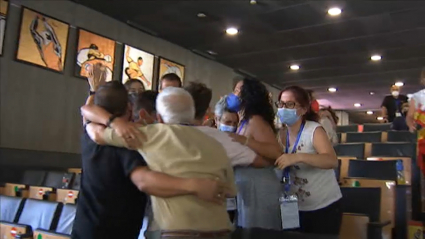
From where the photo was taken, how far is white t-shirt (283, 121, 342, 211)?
2.14 metres

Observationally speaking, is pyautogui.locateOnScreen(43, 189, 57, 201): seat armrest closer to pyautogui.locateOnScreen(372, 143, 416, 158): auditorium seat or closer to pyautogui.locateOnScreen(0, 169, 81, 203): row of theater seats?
pyautogui.locateOnScreen(0, 169, 81, 203): row of theater seats

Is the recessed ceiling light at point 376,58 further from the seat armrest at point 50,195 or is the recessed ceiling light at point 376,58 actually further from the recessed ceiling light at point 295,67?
the seat armrest at point 50,195

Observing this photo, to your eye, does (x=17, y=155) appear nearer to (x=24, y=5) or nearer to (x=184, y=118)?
(x=24, y=5)

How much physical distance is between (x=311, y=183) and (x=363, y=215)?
0.64 m

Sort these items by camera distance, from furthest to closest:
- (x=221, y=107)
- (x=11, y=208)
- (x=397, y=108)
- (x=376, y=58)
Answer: (x=376, y=58)
(x=397, y=108)
(x=11, y=208)
(x=221, y=107)

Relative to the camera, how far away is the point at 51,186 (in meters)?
5.21

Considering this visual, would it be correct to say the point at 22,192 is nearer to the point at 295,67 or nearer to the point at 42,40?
the point at 42,40

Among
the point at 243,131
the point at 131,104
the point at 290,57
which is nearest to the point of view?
the point at 131,104

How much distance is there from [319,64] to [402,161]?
6.04m

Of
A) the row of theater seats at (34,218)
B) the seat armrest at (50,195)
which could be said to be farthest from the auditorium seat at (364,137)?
the row of theater seats at (34,218)

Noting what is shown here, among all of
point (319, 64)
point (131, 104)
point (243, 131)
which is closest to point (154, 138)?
point (131, 104)

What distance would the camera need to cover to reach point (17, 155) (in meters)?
5.98

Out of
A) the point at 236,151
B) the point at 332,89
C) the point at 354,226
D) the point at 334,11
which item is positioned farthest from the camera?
the point at 332,89

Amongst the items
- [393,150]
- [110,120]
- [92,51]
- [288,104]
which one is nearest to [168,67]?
[92,51]
